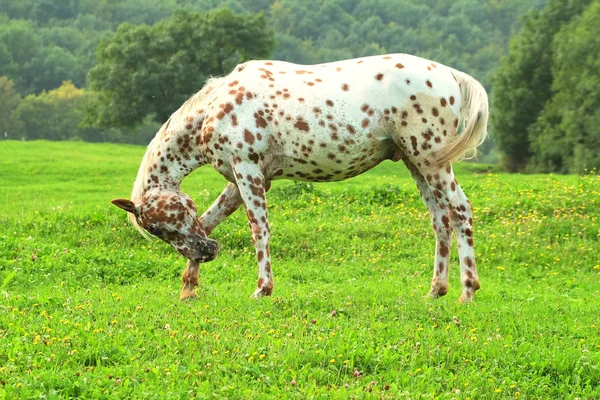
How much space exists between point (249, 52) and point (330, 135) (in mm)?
48833

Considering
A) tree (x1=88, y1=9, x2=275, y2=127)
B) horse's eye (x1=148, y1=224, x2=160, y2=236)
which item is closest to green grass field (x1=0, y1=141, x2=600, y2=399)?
horse's eye (x1=148, y1=224, x2=160, y2=236)

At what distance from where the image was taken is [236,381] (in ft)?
21.5

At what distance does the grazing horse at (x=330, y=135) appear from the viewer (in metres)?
9.59

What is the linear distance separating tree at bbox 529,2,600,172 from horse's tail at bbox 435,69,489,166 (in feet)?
116

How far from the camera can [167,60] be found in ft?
188

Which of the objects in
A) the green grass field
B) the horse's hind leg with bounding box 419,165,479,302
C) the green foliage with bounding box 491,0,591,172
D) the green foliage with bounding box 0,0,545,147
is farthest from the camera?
the green foliage with bounding box 0,0,545,147

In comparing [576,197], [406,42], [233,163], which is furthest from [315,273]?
[406,42]

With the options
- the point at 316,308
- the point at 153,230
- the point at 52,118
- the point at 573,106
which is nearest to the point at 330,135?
the point at 316,308

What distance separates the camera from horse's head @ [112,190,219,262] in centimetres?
995

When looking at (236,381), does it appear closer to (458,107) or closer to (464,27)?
(458,107)

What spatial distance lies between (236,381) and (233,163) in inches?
142

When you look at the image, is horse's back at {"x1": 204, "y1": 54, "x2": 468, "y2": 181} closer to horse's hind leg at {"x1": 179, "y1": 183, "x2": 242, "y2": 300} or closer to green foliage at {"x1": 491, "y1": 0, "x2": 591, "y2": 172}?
horse's hind leg at {"x1": 179, "y1": 183, "x2": 242, "y2": 300}

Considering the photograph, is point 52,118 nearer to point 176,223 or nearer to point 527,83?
point 527,83

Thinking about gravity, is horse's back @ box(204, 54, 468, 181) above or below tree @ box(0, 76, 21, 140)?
above
